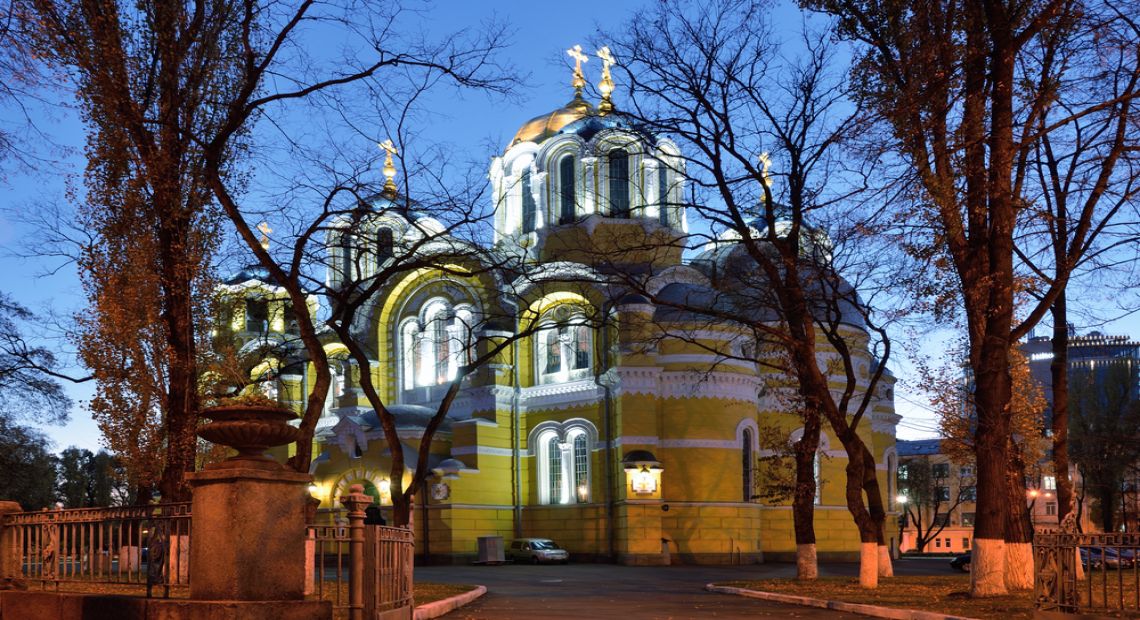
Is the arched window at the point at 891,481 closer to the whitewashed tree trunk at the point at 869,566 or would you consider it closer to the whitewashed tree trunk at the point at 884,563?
the whitewashed tree trunk at the point at 884,563

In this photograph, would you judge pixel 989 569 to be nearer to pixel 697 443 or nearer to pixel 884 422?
pixel 697 443

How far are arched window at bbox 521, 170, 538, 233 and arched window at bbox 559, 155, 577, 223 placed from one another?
5.32 ft

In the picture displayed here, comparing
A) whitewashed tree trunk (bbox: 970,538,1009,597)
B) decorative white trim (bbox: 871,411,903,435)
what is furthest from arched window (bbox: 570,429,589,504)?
whitewashed tree trunk (bbox: 970,538,1009,597)

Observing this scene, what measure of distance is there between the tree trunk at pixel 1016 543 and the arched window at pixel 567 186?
2669 centimetres

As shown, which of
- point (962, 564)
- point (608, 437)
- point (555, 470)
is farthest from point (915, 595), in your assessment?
point (555, 470)

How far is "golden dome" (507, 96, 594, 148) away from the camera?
158 feet

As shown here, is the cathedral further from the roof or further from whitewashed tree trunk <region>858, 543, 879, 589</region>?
the roof

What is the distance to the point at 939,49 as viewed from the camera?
17.7 meters

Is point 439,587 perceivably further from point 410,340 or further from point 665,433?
point 410,340

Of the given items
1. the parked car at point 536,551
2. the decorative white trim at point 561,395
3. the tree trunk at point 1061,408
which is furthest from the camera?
the decorative white trim at point 561,395

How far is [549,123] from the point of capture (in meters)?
48.7

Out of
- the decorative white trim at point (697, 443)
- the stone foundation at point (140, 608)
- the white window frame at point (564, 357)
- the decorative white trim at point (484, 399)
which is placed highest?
the white window frame at point (564, 357)

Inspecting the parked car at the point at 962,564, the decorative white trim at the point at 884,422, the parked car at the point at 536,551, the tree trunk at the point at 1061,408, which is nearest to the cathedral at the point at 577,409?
the parked car at the point at 536,551

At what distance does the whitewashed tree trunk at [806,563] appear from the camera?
28.1 meters
